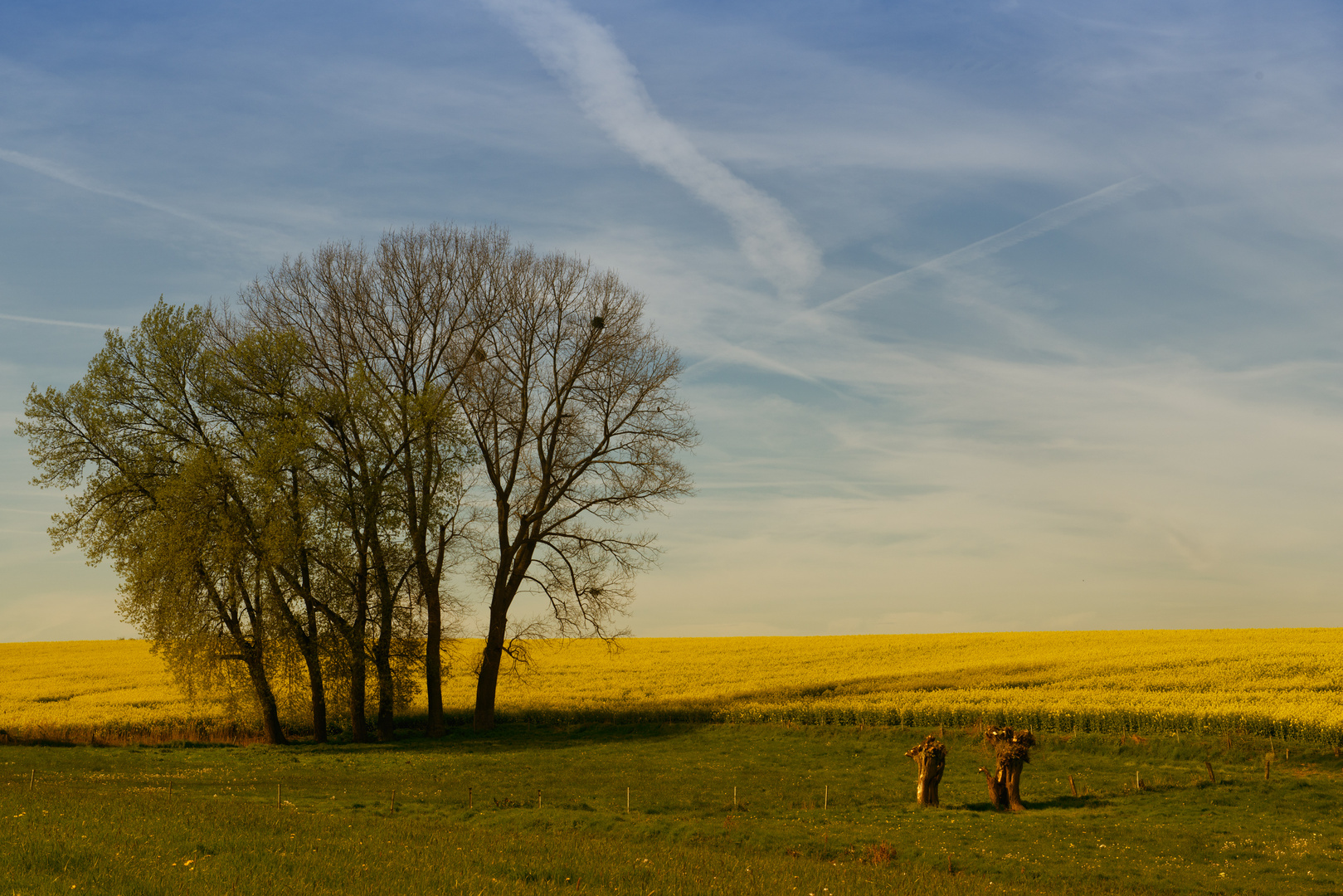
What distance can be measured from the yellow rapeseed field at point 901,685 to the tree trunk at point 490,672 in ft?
5.35

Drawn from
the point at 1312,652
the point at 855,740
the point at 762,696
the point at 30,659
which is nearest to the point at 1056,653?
the point at 1312,652

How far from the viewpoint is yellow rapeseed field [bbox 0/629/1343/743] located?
30016 millimetres

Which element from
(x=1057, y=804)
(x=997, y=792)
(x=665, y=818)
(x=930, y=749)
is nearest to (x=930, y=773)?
(x=930, y=749)

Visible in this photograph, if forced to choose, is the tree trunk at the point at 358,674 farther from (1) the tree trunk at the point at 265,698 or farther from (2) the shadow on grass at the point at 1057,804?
(2) the shadow on grass at the point at 1057,804

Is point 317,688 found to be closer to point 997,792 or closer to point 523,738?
point 523,738

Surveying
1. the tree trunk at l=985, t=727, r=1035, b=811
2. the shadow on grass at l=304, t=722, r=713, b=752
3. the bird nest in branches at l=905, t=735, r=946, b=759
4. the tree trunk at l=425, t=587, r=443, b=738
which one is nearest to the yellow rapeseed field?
the shadow on grass at l=304, t=722, r=713, b=752

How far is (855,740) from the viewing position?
30.5m

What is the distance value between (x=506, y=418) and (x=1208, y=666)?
Answer: 3136cm

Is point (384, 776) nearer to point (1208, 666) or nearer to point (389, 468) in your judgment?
point (389, 468)

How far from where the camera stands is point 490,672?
36.7 m

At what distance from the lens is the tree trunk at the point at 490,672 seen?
1425 inches

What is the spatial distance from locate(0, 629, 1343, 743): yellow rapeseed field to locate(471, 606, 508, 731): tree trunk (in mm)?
1629

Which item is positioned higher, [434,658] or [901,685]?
[434,658]

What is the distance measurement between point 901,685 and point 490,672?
1659 cm
